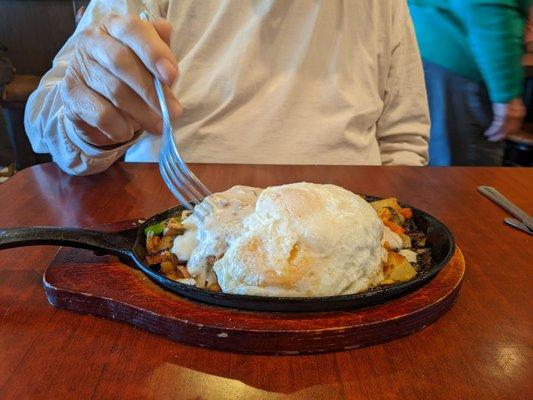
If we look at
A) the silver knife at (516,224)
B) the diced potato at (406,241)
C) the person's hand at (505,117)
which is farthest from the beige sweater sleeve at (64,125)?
the person's hand at (505,117)

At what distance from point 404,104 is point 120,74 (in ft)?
2.95

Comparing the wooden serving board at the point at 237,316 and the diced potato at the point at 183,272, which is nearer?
the wooden serving board at the point at 237,316

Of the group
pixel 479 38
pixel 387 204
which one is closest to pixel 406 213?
pixel 387 204

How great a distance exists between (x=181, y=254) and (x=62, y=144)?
54 centimetres

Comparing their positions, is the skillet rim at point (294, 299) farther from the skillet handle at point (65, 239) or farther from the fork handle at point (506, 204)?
the fork handle at point (506, 204)

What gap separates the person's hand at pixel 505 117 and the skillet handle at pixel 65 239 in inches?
66.9

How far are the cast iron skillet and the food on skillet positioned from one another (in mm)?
17

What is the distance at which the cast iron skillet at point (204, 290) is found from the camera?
1.86ft

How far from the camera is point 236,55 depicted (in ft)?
4.07

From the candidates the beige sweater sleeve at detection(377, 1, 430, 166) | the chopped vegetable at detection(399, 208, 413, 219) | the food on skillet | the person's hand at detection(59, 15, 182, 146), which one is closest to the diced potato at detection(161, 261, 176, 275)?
the food on skillet

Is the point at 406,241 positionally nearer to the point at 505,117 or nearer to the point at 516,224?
the point at 516,224

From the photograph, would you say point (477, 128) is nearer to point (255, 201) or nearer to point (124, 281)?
point (255, 201)

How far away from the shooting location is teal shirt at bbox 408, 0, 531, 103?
1.72m

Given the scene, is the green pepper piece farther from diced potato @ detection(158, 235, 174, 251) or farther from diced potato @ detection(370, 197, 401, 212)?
diced potato @ detection(370, 197, 401, 212)
